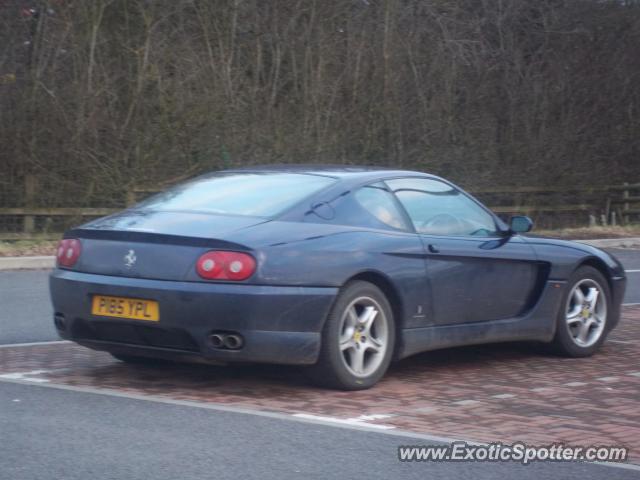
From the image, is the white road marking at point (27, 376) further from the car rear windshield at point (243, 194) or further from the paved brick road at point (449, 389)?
the car rear windshield at point (243, 194)

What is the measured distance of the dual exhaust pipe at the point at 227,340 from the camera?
6.58 meters

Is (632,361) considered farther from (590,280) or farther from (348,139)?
(348,139)

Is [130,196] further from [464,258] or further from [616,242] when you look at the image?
[464,258]

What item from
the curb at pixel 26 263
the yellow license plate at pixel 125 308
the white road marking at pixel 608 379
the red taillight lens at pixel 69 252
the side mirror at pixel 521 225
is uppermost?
the side mirror at pixel 521 225

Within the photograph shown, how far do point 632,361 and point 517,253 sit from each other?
130cm

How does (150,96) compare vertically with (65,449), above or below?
above

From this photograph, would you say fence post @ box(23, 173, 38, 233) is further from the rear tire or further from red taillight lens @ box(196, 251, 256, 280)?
red taillight lens @ box(196, 251, 256, 280)

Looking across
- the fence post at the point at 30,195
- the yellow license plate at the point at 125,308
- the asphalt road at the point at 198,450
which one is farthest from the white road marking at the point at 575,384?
the fence post at the point at 30,195

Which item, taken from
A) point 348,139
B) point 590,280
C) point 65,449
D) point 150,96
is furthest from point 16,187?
point 65,449

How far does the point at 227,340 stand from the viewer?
6.59 meters

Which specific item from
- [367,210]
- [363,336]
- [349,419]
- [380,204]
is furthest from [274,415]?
[380,204]

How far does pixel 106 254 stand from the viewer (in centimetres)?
697

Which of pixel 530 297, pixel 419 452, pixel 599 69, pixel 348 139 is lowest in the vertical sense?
pixel 419 452

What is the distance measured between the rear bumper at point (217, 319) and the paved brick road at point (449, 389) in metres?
0.30
